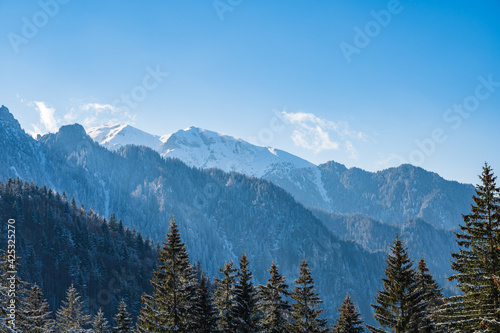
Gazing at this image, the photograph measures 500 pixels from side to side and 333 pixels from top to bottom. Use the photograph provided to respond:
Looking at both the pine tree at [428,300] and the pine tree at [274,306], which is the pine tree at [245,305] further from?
the pine tree at [428,300]

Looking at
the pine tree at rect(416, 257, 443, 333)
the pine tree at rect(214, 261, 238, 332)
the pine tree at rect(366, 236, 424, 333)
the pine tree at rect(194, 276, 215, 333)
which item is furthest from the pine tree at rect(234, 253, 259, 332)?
the pine tree at rect(416, 257, 443, 333)

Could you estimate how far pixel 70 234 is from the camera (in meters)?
165

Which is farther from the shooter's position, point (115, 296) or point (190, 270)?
point (115, 296)

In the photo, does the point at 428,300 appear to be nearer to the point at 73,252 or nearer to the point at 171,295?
the point at 171,295

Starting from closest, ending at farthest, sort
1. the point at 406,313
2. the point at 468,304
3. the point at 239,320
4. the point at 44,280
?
the point at 468,304 < the point at 406,313 < the point at 239,320 < the point at 44,280

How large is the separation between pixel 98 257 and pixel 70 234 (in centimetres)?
1620

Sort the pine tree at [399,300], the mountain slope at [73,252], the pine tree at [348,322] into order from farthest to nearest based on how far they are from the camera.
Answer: the mountain slope at [73,252] → the pine tree at [348,322] → the pine tree at [399,300]

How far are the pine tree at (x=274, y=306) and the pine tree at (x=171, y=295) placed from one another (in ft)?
26.2

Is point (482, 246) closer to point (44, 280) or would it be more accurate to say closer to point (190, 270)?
point (190, 270)

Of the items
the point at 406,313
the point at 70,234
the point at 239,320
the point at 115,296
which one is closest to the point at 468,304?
the point at 406,313

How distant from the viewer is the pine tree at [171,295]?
32000 millimetres

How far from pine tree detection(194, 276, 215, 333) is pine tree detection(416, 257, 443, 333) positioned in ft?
55.4

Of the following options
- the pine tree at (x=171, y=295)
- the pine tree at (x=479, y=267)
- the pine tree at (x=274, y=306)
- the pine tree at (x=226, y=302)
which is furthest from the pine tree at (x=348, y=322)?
the pine tree at (x=479, y=267)

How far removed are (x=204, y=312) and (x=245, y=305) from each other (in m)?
3.99
